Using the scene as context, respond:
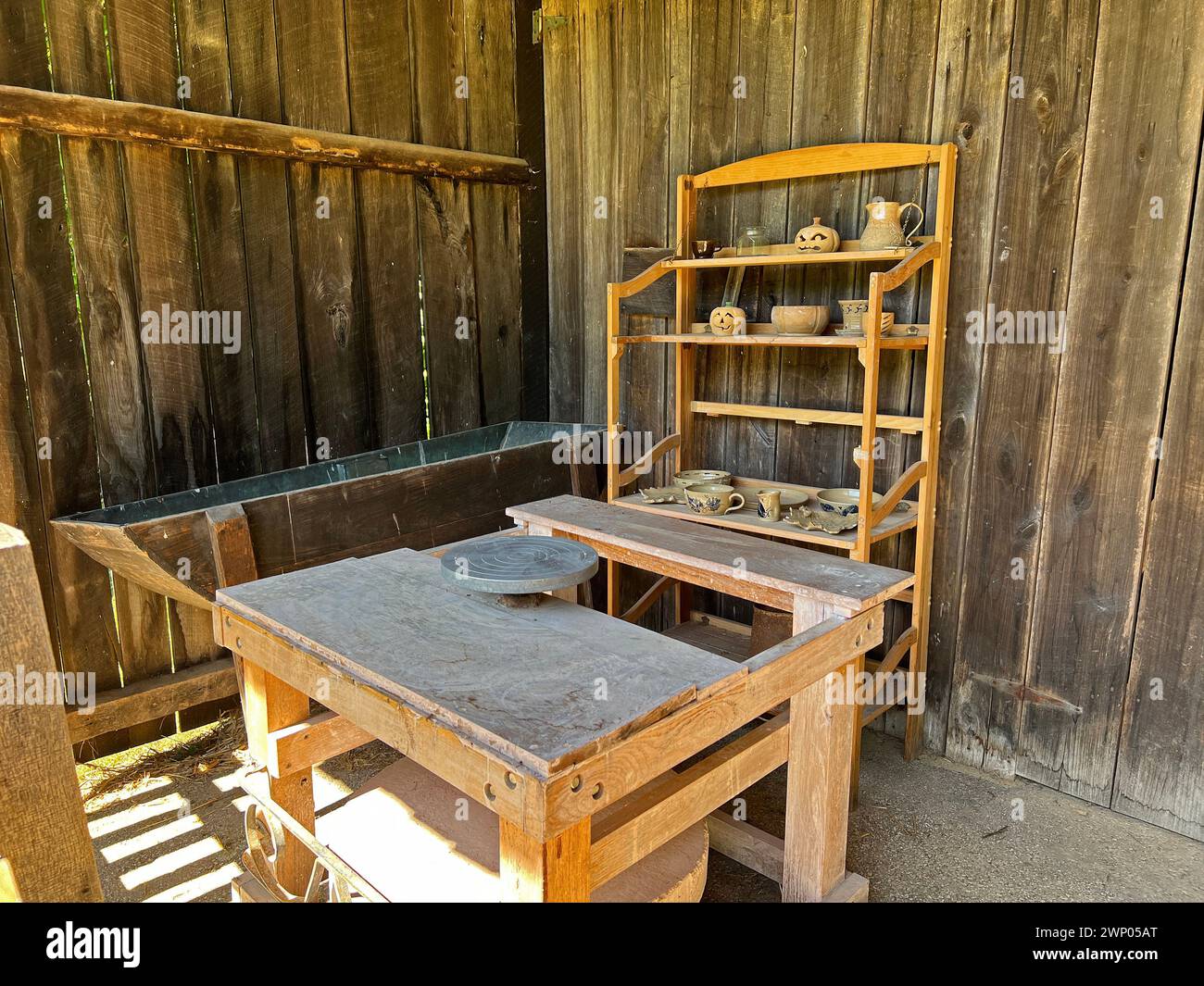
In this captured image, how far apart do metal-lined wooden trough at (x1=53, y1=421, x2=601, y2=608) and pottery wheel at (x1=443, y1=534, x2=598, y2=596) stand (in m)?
1.02

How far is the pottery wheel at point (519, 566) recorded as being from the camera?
1.73m

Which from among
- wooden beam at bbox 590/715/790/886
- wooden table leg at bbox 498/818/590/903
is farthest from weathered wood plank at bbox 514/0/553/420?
wooden table leg at bbox 498/818/590/903

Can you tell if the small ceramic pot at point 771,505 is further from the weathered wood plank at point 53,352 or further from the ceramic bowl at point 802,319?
the weathered wood plank at point 53,352

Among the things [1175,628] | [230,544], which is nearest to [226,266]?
[230,544]

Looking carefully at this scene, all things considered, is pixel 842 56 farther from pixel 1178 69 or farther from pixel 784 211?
pixel 1178 69

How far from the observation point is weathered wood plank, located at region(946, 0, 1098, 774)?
98.1 inches

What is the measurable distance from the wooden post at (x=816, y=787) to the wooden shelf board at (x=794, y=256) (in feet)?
3.99

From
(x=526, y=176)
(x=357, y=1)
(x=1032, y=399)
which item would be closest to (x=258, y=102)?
(x=357, y=1)

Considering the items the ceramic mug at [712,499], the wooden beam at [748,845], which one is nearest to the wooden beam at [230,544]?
the ceramic mug at [712,499]

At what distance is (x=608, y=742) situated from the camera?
4.35ft

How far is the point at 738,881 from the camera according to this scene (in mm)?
2363

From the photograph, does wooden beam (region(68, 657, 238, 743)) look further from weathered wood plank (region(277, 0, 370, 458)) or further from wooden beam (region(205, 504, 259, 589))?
weathered wood plank (region(277, 0, 370, 458))

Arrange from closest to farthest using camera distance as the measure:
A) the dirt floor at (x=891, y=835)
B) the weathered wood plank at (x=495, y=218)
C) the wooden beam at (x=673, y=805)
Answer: the wooden beam at (x=673, y=805), the dirt floor at (x=891, y=835), the weathered wood plank at (x=495, y=218)
